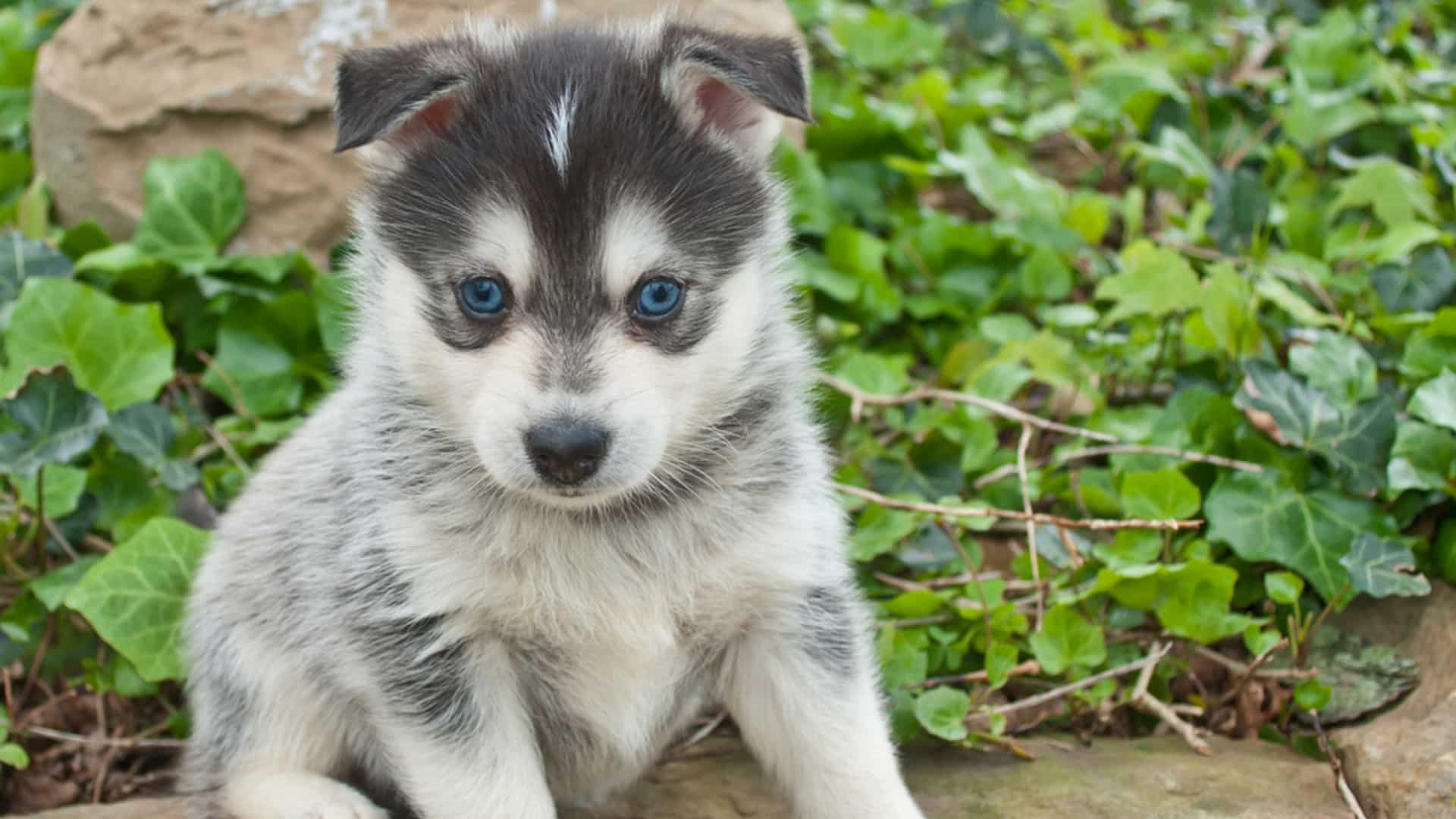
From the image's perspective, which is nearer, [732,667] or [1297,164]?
[732,667]

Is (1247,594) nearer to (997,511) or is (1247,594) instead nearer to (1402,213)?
(997,511)

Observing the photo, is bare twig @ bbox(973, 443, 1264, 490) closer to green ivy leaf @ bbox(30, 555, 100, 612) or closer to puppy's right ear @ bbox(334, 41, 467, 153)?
puppy's right ear @ bbox(334, 41, 467, 153)

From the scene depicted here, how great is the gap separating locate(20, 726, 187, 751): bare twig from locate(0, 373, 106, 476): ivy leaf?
815mm

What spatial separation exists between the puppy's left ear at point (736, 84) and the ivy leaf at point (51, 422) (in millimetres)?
2402

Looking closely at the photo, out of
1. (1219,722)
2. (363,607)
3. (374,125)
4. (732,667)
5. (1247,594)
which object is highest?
(374,125)

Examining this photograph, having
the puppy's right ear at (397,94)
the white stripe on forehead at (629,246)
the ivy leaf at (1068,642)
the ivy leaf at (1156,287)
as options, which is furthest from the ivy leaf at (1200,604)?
the puppy's right ear at (397,94)

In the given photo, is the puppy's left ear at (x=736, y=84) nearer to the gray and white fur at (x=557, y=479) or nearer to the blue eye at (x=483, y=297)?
the gray and white fur at (x=557, y=479)

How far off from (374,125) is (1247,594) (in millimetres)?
2999

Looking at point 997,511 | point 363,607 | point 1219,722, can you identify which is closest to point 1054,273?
point 997,511

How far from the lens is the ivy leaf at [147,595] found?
169 inches

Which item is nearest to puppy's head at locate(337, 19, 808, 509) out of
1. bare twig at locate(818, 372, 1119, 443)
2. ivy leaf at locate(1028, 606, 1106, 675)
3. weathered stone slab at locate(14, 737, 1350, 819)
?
weathered stone slab at locate(14, 737, 1350, 819)

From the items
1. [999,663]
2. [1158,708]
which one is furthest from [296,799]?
[1158,708]

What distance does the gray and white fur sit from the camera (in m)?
3.18

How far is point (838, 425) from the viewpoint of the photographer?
5.42m
